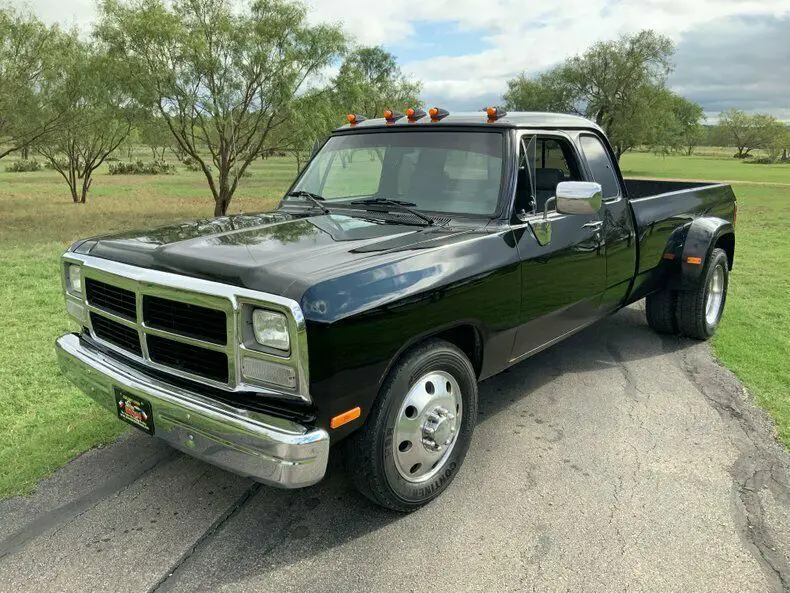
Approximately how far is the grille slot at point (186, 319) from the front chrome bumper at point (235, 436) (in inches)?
10.9

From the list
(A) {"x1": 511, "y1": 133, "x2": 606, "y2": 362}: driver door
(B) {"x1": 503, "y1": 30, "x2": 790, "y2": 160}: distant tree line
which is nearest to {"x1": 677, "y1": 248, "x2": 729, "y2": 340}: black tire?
(A) {"x1": 511, "y1": 133, "x2": 606, "y2": 362}: driver door

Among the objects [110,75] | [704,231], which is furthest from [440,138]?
[110,75]

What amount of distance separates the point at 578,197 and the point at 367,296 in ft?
4.73

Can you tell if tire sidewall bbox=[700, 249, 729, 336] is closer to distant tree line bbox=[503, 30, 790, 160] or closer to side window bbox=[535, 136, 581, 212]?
side window bbox=[535, 136, 581, 212]

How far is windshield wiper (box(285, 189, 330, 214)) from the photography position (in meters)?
4.10

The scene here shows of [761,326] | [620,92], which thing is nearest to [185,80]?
[761,326]

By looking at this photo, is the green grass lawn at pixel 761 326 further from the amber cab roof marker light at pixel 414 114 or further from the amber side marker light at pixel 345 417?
the amber cab roof marker light at pixel 414 114

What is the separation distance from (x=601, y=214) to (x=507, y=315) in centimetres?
139

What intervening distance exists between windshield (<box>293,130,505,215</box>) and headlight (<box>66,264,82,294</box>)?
1.59m

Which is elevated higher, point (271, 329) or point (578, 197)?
point (578, 197)

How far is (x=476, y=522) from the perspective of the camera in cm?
308

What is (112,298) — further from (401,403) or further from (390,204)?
(390,204)

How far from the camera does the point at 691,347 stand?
580 cm

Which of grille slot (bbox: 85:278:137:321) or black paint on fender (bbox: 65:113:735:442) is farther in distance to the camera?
grille slot (bbox: 85:278:137:321)
